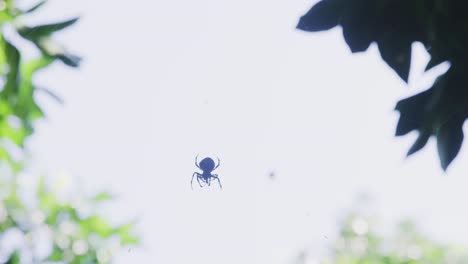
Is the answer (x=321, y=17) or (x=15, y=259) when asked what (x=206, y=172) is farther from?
(x=321, y=17)

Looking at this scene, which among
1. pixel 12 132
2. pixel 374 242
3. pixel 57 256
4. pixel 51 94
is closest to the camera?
pixel 51 94

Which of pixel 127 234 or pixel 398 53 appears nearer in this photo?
pixel 398 53

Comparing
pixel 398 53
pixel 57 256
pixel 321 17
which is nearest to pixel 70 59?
pixel 321 17

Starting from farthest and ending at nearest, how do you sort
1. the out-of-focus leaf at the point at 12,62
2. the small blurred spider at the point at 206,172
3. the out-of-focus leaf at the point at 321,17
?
1. the small blurred spider at the point at 206,172
2. the out-of-focus leaf at the point at 12,62
3. the out-of-focus leaf at the point at 321,17

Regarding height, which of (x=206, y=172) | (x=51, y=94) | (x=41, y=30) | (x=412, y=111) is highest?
(x=412, y=111)

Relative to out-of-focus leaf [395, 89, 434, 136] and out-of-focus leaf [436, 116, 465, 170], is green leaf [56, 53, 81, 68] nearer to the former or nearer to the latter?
out-of-focus leaf [395, 89, 434, 136]

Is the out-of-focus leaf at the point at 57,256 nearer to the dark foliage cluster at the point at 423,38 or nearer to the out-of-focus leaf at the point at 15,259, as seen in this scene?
the out-of-focus leaf at the point at 15,259

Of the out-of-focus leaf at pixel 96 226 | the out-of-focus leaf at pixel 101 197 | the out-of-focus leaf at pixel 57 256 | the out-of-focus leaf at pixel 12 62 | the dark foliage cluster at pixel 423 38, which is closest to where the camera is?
the dark foliage cluster at pixel 423 38

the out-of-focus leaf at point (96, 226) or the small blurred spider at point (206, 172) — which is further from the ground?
the small blurred spider at point (206, 172)

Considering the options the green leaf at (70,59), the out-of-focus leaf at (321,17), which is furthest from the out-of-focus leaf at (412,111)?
the green leaf at (70,59)

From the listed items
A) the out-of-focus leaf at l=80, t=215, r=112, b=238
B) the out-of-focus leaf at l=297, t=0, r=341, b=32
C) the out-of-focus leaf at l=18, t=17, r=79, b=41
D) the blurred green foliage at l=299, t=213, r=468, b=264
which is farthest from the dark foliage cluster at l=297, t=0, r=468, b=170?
the blurred green foliage at l=299, t=213, r=468, b=264
